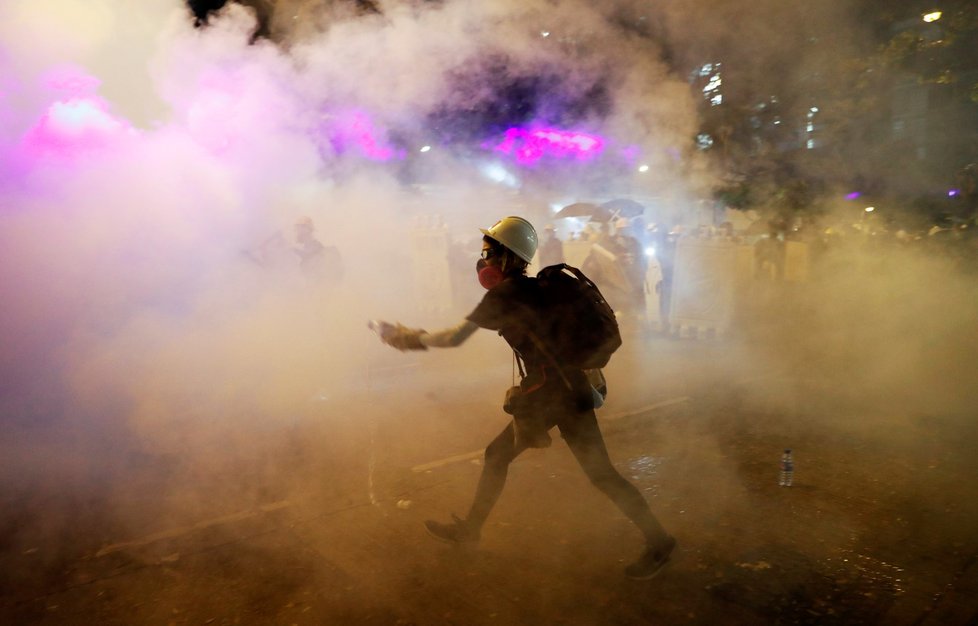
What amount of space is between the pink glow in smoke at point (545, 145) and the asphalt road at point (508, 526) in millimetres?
5155

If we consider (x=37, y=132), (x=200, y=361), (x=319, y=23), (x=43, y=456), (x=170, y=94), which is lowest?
(x=43, y=456)

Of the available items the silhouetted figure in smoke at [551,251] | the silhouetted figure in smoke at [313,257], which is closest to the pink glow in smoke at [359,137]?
the silhouetted figure in smoke at [313,257]

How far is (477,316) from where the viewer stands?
2.87 meters

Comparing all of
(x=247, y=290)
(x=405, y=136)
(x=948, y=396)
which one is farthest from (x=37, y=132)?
(x=948, y=396)

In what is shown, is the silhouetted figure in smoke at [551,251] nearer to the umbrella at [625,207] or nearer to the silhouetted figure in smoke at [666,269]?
the silhouetted figure in smoke at [666,269]

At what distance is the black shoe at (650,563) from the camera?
9.89 feet

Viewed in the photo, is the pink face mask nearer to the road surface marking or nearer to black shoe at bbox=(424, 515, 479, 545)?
black shoe at bbox=(424, 515, 479, 545)

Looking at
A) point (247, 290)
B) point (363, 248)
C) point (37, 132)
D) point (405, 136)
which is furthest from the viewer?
point (363, 248)

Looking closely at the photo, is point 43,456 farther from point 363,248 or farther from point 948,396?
point 948,396

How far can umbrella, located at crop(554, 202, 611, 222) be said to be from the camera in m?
11.8

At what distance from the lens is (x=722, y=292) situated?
27.1 feet

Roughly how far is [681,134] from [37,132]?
6572 mm

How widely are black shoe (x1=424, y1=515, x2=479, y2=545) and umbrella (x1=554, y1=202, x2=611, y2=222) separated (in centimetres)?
891

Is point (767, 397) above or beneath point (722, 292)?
beneath
